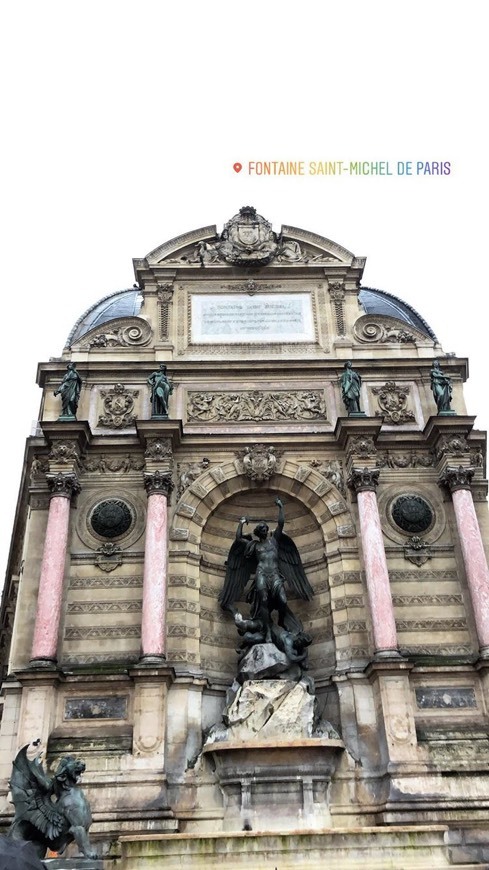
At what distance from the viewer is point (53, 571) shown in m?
14.5

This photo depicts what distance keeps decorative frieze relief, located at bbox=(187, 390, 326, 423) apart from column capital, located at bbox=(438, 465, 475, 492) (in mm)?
3118

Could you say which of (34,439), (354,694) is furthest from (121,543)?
(354,694)

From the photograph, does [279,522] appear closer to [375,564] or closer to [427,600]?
[375,564]

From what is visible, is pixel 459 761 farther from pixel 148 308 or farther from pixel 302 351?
pixel 148 308

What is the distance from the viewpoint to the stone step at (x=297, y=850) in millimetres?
10562

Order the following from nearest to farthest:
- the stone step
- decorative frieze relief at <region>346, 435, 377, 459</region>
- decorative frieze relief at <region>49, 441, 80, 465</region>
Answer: the stone step → decorative frieze relief at <region>49, 441, 80, 465</region> → decorative frieze relief at <region>346, 435, 377, 459</region>

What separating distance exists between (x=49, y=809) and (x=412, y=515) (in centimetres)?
922

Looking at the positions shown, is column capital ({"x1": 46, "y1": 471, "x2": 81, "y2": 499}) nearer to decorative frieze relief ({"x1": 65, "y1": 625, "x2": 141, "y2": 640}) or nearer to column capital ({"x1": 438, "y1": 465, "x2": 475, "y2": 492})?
decorative frieze relief ({"x1": 65, "y1": 625, "x2": 141, "y2": 640})

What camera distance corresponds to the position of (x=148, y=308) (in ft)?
61.6

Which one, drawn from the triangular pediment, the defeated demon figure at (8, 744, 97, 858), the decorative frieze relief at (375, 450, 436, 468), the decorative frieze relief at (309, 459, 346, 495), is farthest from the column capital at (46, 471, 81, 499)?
the decorative frieze relief at (375, 450, 436, 468)

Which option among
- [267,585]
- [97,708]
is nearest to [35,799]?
[97,708]

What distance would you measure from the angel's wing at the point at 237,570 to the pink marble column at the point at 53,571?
11.3ft

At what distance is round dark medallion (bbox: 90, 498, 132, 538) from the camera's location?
15.7 meters

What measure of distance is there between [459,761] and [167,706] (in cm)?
532
